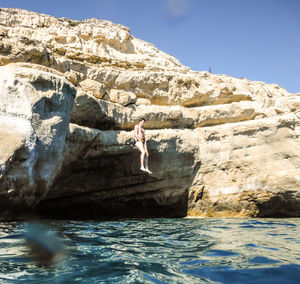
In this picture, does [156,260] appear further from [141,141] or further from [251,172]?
[251,172]

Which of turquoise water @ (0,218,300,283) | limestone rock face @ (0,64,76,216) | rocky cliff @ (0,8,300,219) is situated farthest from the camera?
rocky cliff @ (0,8,300,219)

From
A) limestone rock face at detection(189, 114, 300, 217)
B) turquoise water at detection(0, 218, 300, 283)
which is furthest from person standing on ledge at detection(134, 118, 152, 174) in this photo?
turquoise water at detection(0, 218, 300, 283)

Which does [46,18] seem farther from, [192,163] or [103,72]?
[192,163]

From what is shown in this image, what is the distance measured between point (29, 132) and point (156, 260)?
13.6 ft

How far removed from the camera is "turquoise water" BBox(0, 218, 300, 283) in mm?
2922

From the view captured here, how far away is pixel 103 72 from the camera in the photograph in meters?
11.8

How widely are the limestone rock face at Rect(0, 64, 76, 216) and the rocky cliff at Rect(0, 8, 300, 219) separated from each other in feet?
0.08

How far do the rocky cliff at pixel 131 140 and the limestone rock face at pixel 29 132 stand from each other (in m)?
0.02

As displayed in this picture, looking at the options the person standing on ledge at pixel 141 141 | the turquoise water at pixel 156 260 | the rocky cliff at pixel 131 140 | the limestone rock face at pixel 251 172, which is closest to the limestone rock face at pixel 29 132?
the rocky cliff at pixel 131 140

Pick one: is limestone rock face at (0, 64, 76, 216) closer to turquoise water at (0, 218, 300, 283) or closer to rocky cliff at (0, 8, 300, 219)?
rocky cliff at (0, 8, 300, 219)

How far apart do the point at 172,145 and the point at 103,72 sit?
412 cm

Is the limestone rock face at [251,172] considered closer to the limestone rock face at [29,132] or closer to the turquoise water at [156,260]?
the turquoise water at [156,260]

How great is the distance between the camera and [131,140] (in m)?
9.57

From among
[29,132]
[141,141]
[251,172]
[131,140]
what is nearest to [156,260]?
[29,132]
